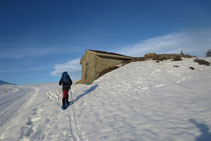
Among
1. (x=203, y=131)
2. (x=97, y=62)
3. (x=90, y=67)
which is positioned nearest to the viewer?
(x=203, y=131)

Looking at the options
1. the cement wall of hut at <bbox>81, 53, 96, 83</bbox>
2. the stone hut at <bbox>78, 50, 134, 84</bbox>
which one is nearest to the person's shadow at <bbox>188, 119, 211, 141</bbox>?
the stone hut at <bbox>78, 50, 134, 84</bbox>

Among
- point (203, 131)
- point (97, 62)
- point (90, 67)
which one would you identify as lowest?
point (203, 131)

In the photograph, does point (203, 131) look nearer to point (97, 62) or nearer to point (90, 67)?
point (97, 62)

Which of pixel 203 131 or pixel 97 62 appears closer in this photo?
pixel 203 131

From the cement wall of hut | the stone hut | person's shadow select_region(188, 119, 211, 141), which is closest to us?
person's shadow select_region(188, 119, 211, 141)

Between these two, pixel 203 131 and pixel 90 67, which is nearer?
pixel 203 131

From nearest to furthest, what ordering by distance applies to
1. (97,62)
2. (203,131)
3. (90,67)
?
(203,131) < (97,62) < (90,67)

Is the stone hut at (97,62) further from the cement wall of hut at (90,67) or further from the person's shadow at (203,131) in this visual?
the person's shadow at (203,131)

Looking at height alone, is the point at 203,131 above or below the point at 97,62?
below

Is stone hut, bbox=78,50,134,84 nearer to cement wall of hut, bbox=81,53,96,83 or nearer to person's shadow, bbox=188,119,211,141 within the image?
cement wall of hut, bbox=81,53,96,83

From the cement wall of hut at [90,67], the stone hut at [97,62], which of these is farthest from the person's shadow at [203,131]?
the cement wall of hut at [90,67]

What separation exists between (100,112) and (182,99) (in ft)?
13.6

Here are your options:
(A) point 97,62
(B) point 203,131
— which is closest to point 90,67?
(A) point 97,62

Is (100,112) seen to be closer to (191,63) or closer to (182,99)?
(182,99)
